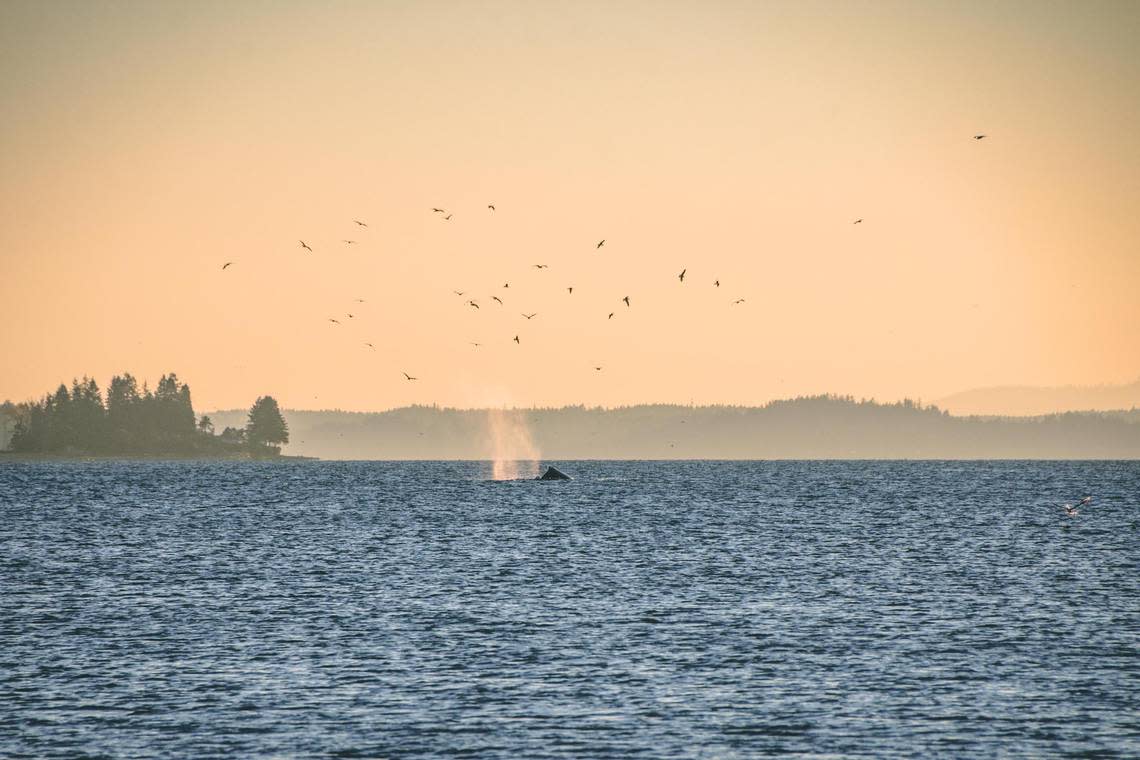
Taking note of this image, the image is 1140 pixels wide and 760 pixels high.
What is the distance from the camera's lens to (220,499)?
563ft

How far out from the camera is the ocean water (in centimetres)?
3114

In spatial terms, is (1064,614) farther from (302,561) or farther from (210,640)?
(302,561)

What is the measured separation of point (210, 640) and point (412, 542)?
48311 mm

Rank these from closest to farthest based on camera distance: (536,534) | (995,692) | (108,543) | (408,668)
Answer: (995,692)
(408,668)
(108,543)
(536,534)

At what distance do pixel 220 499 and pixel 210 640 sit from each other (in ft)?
431

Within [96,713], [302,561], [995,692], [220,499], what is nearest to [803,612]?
[995,692]

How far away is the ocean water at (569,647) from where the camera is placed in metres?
31.1

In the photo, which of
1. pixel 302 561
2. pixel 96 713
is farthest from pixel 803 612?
pixel 302 561

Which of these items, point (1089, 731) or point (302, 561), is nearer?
point (1089, 731)

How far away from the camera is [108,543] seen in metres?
90.8

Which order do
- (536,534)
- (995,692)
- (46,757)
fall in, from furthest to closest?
(536,534), (995,692), (46,757)

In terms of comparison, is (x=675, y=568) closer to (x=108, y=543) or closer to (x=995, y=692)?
(x=995, y=692)

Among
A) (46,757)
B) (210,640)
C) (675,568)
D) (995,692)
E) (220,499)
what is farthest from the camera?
(220,499)

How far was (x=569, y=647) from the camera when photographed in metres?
43.6
